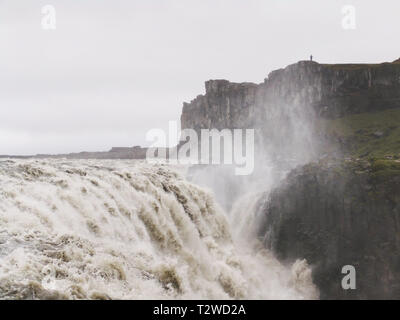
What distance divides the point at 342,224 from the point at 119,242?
23.1 metres

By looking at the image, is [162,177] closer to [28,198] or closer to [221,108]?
[28,198]

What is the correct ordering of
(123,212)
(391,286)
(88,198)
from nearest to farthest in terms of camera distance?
(88,198), (123,212), (391,286)

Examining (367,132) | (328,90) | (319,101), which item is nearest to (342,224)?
(367,132)

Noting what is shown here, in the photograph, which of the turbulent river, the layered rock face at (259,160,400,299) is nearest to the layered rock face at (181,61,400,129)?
the layered rock face at (259,160,400,299)

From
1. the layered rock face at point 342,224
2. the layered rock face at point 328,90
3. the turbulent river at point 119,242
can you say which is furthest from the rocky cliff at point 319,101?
the turbulent river at point 119,242

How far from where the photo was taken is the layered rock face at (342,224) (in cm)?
3266

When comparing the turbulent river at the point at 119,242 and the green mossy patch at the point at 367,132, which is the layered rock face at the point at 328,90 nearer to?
the green mossy patch at the point at 367,132

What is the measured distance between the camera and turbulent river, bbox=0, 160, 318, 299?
14625 mm

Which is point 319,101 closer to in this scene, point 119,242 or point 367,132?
point 367,132

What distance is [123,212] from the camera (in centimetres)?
2411

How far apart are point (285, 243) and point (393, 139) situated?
237 ft

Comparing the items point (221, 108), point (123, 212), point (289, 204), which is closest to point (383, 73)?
point (221, 108)

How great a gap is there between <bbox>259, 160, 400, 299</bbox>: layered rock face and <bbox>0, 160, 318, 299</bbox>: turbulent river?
2028mm

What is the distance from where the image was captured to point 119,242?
2059 centimetres
